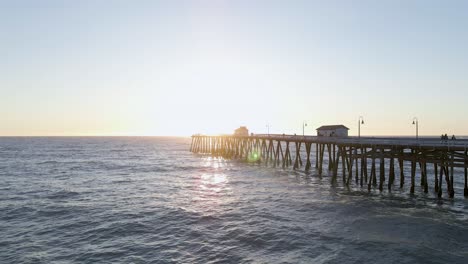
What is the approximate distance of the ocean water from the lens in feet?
55.3

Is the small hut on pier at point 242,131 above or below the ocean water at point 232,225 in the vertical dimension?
above

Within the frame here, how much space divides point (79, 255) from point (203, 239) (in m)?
6.35

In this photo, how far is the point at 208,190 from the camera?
35.3 meters

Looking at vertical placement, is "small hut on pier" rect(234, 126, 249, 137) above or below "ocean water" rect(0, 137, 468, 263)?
above

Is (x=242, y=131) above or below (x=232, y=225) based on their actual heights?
above

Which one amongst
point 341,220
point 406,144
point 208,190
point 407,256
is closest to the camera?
point 407,256

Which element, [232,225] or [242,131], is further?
[242,131]

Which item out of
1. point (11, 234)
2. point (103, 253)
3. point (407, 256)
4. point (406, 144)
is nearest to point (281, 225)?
point (407, 256)

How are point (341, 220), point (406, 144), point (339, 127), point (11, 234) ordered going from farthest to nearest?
1. point (339, 127)
2. point (406, 144)
3. point (341, 220)
4. point (11, 234)

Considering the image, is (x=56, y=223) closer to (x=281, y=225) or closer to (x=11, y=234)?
(x=11, y=234)

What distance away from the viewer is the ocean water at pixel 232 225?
1684 centimetres

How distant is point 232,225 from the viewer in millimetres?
21828

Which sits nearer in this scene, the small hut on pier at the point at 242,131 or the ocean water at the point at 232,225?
the ocean water at the point at 232,225

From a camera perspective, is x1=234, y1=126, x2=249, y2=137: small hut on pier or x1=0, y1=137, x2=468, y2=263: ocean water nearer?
x1=0, y1=137, x2=468, y2=263: ocean water
